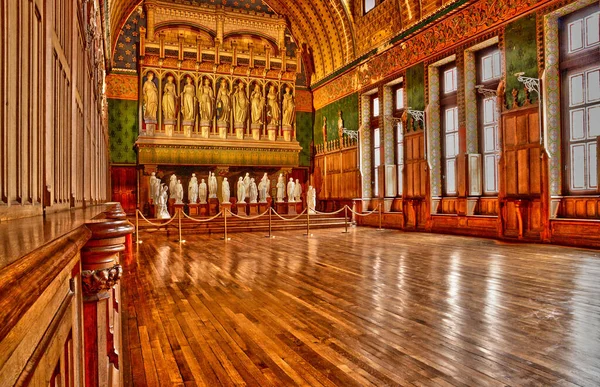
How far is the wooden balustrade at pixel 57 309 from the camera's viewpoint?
0.51m

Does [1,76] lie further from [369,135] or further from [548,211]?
[369,135]

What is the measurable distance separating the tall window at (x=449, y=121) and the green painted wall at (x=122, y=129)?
458 inches

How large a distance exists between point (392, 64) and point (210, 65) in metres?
7.46

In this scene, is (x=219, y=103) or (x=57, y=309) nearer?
(x=57, y=309)

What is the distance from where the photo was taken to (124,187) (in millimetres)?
16828

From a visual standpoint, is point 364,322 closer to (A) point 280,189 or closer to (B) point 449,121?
(B) point 449,121

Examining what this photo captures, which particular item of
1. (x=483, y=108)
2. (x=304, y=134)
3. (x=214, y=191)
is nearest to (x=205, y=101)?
(x=214, y=191)

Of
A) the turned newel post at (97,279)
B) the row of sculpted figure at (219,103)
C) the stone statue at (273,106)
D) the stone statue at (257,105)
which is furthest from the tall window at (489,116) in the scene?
the turned newel post at (97,279)

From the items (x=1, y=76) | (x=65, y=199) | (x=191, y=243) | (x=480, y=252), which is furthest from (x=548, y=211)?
(x=1, y=76)

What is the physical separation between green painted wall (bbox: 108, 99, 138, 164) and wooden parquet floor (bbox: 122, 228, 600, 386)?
1112 centimetres

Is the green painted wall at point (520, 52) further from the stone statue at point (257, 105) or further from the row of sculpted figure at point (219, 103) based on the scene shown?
the stone statue at point (257, 105)

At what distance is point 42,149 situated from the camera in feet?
7.86

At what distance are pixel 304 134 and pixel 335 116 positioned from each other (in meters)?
2.35

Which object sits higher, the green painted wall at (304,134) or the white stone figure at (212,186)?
the green painted wall at (304,134)
